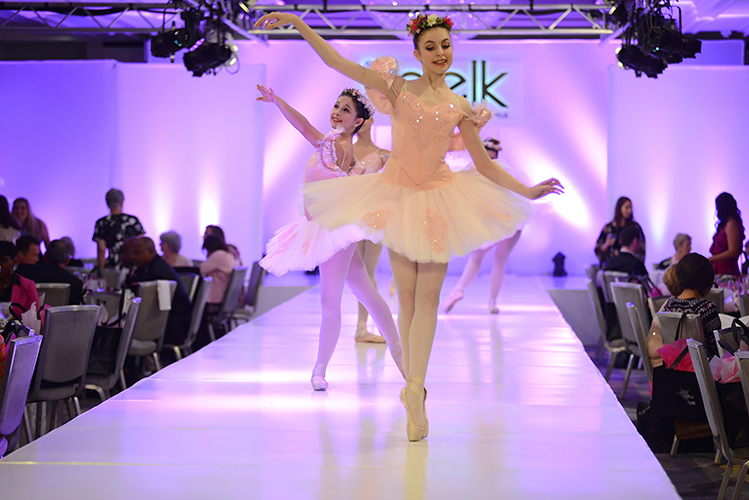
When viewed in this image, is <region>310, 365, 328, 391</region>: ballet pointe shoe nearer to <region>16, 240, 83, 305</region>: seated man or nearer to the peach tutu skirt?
the peach tutu skirt

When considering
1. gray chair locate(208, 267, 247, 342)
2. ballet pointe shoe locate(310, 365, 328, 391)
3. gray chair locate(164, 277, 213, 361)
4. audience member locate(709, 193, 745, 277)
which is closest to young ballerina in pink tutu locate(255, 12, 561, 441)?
ballet pointe shoe locate(310, 365, 328, 391)

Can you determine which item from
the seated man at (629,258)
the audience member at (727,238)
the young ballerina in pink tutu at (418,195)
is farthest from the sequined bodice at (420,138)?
the audience member at (727,238)

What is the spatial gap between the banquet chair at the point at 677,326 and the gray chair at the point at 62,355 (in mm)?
2567

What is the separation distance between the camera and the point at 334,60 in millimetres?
2377

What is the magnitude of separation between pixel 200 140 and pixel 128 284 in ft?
18.3

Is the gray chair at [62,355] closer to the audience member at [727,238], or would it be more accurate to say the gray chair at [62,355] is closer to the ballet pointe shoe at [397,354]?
the ballet pointe shoe at [397,354]

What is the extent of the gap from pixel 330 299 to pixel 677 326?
158 cm

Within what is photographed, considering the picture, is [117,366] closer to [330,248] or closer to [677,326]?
[330,248]

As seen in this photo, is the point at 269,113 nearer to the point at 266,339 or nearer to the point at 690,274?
the point at 266,339

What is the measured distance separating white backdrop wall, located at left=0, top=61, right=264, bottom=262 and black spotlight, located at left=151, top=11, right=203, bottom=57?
288cm

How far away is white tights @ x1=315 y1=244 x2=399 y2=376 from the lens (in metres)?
2.89

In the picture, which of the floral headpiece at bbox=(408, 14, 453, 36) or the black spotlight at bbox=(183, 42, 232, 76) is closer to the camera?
the floral headpiece at bbox=(408, 14, 453, 36)

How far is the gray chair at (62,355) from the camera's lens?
10.4ft

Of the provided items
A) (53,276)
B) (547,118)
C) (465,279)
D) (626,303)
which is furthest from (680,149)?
(53,276)
